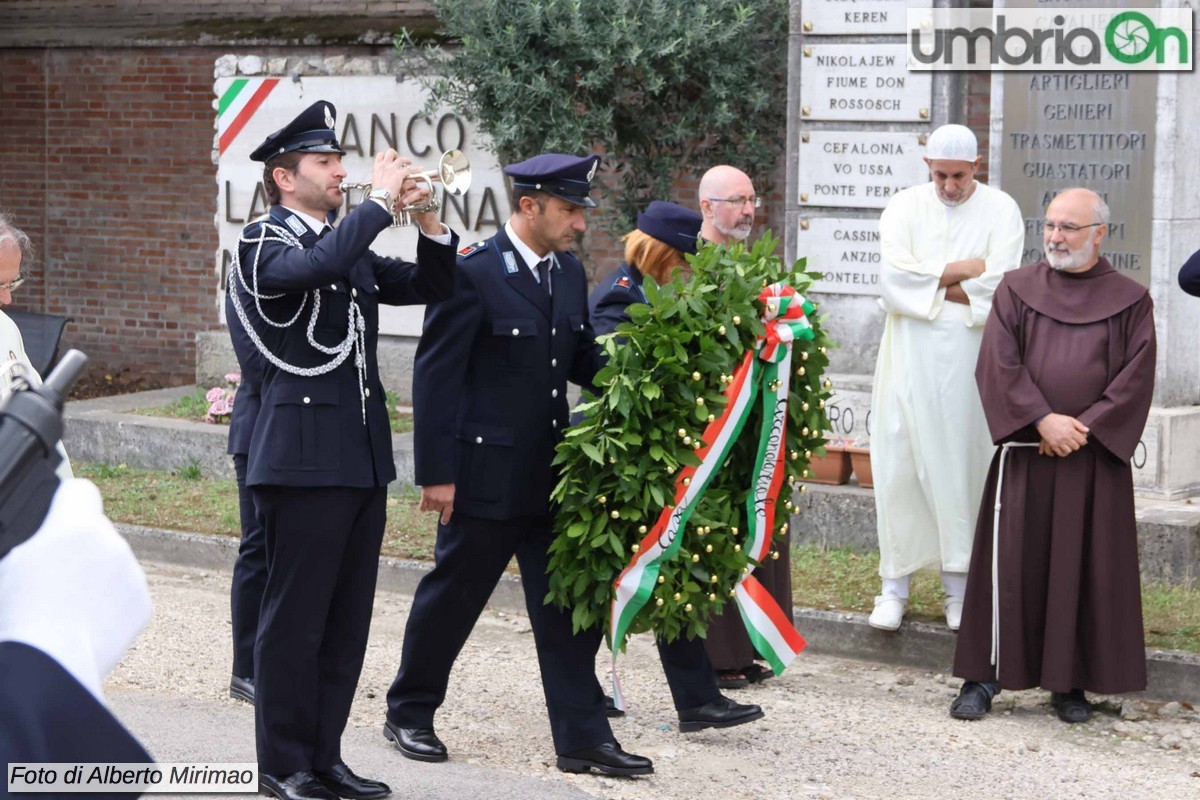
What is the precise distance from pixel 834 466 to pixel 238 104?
5.52 m

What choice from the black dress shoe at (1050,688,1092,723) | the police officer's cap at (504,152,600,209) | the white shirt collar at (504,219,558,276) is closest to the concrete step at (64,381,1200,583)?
the black dress shoe at (1050,688,1092,723)

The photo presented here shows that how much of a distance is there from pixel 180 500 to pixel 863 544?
155 inches

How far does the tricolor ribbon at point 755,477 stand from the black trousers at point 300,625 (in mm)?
957

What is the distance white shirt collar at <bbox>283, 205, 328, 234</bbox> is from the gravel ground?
1753 mm

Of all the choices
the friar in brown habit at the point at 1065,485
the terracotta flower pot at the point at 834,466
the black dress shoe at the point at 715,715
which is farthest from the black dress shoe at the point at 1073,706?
the terracotta flower pot at the point at 834,466

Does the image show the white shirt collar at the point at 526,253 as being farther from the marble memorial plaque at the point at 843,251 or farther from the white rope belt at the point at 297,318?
the marble memorial plaque at the point at 843,251

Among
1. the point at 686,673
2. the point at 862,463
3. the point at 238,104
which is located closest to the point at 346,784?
the point at 686,673

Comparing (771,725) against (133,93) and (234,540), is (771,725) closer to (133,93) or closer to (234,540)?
(234,540)

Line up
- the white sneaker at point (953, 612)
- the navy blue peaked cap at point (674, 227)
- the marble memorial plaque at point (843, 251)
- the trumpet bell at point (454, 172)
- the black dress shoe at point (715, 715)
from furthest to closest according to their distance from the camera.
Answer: the marble memorial plaque at point (843, 251) → the white sneaker at point (953, 612) → the navy blue peaked cap at point (674, 227) → the black dress shoe at point (715, 715) → the trumpet bell at point (454, 172)

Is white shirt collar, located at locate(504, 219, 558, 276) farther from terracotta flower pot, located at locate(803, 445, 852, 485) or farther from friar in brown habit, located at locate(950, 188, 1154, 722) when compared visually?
terracotta flower pot, located at locate(803, 445, 852, 485)

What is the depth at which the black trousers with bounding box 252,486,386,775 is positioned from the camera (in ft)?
15.9

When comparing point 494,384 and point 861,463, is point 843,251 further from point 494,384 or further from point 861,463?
point 494,384
